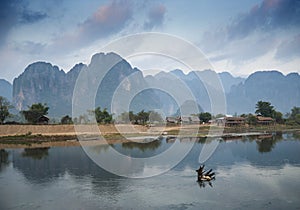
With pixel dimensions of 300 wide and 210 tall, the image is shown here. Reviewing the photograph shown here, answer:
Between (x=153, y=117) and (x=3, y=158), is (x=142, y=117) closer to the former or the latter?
(x=153, y=117)

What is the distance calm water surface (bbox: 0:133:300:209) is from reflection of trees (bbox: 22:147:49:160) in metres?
1.41

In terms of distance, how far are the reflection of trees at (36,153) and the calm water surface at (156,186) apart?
141 cm

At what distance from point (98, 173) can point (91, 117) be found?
37011 millimetres

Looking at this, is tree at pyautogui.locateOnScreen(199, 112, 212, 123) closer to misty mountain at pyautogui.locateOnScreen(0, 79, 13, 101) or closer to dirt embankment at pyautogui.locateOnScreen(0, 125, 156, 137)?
dirt embankment at pyautogui.locateOnScreen(0, 125, 156, 137)

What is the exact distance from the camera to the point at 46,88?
115 metres

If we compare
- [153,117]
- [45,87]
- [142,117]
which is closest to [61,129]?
[142,117]

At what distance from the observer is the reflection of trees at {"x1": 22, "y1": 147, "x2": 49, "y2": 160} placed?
2304 cm

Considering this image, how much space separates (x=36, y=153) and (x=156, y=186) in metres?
14.0

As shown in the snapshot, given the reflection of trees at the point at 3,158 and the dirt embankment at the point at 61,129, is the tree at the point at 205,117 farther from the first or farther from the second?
the reflection of trees at the point at 3,158

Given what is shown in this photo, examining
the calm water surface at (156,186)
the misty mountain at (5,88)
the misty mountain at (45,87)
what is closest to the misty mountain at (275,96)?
the misty mountain at (45,87)

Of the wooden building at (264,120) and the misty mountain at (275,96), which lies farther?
the misty mountain at (275,96)

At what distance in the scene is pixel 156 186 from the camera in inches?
536

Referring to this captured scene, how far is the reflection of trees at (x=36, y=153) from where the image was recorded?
23038 mm

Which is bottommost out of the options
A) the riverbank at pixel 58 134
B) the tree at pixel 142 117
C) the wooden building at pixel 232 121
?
the riverbank at pixel 58 134
